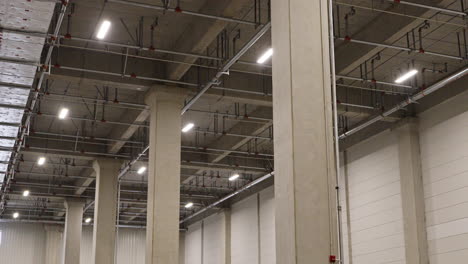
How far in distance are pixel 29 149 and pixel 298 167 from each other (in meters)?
30.8

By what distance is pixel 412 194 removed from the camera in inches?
1331

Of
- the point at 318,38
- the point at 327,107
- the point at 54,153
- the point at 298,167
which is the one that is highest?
the point at 54,153

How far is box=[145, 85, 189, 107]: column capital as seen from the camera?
3130cm

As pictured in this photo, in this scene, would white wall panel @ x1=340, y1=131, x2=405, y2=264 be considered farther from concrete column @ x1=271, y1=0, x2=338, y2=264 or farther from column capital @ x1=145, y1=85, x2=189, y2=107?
concrete column @ x1=271, y1=0, x2=338, y2=264

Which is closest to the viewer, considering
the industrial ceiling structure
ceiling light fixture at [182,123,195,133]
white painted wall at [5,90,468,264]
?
the industrial ceiling structure

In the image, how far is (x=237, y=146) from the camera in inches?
1681

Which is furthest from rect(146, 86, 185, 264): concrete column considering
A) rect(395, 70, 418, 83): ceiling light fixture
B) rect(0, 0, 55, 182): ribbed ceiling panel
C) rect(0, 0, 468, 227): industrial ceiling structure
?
rect(395, 70, 418, 83): ceiling light fixture

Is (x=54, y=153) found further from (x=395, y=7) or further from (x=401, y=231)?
(x=395, y=7)

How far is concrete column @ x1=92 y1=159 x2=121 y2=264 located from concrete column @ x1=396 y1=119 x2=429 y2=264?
18806mm

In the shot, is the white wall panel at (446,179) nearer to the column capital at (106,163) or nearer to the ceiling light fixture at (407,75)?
the ceiling light fixture at (407,75)

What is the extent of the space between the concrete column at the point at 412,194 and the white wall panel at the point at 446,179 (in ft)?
1.09

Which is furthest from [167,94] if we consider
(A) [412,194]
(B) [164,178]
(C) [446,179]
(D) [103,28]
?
(C) [446,179]

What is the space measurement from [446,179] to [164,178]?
14128 mm

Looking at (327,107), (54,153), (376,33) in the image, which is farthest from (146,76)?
(327,107)
